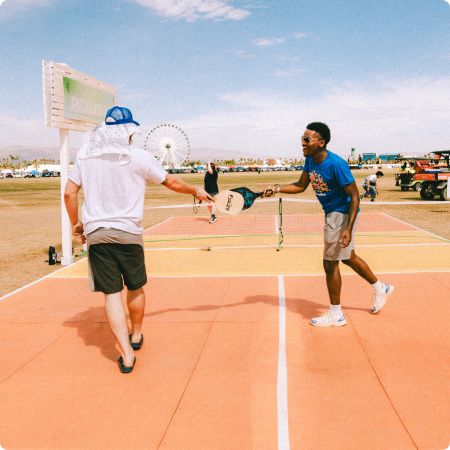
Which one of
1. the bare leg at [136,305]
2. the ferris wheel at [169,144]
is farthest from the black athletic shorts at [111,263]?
the ferris wheel at [169,144]

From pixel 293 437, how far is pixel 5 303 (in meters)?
4.30

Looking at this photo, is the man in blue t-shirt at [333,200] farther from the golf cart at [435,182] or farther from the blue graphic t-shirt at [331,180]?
the golf cart at [435,182]

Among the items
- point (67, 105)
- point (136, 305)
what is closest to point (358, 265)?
point (136, 305)

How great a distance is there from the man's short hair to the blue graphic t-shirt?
156 mm

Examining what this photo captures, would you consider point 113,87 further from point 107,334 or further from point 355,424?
point 355,424

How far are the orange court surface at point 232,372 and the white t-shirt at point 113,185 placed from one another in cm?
132

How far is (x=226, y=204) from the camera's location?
4.22 m

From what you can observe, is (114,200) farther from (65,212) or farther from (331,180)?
(65,212)

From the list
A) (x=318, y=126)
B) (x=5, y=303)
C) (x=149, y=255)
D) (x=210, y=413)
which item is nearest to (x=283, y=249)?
(x=149, y=255)

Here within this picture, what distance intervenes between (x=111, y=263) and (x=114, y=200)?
1.73 ft

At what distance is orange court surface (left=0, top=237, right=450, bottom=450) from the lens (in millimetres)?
2523

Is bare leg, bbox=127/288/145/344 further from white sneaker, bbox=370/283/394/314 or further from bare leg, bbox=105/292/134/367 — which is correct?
white sneaker, bbox=370/283/394/314

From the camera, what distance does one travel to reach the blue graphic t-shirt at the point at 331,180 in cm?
376

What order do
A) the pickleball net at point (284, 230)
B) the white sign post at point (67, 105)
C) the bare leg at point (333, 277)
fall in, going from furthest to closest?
the pickleball net at point (284, 230) → the white sign post at point (67, 105) → the bare leg at point (333, 277)
